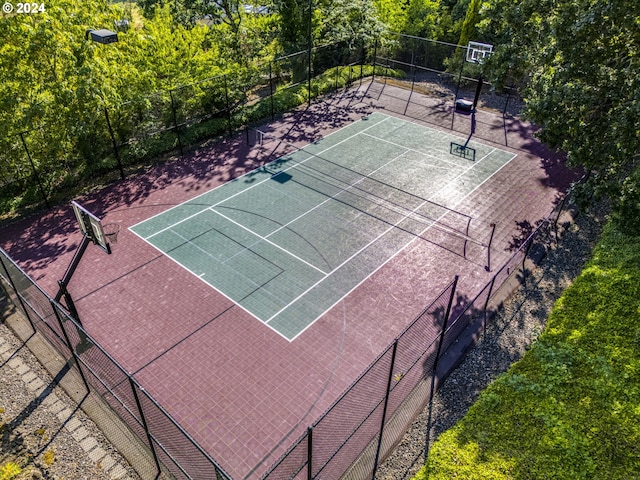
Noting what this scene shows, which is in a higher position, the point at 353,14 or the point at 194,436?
the point at 353,14

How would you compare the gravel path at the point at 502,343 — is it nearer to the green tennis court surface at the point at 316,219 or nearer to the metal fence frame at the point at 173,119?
the green tennis court surface at the point at 316,219

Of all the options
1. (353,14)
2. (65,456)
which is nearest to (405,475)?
(65,456)

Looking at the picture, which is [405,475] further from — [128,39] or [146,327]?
[128,39]

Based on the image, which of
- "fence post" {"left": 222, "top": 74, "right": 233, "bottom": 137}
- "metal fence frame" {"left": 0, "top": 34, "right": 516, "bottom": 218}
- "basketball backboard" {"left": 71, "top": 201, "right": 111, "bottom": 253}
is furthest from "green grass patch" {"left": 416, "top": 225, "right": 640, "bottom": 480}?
"fence post" {"left": 222, "top": 74, "right": 233, "bottom": 137}

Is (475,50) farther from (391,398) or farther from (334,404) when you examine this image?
(334,404)

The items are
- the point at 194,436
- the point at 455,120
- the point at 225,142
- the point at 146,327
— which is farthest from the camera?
the point at 455,120

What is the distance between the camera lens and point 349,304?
45.4ft

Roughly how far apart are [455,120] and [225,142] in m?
12.9

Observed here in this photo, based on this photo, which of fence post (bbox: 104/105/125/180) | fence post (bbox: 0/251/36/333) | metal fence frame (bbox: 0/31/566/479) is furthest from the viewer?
fence post (bbox: 104/105/125/180)

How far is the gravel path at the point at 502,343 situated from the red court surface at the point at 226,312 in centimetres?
137

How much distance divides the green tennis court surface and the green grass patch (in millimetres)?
5184

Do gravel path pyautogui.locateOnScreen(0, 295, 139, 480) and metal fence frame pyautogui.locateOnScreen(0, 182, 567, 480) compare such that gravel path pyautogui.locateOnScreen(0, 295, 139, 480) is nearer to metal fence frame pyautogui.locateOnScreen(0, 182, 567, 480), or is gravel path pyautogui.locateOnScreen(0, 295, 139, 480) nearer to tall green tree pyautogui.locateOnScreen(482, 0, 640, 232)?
metal fence frame pyautogui.locateOnScreen(0, 182, 567, 480)

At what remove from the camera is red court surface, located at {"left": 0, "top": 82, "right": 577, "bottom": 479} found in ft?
35.7

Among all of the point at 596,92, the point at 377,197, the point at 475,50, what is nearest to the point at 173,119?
the point at 377,197
